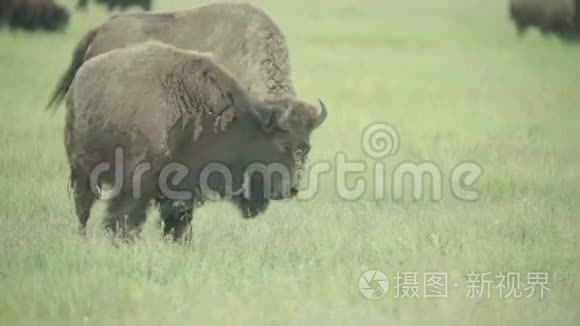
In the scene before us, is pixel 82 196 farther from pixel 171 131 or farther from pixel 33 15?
pixel 33 15

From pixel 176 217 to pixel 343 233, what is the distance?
1155mm

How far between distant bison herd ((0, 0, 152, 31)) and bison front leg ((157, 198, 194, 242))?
16515 mm

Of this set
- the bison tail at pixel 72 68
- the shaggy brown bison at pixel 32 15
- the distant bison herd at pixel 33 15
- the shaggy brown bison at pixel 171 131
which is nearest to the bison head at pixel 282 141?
the shaggy brown bison at pixel 171 131

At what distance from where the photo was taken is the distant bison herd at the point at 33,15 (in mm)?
23188

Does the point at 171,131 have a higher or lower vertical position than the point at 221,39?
lower

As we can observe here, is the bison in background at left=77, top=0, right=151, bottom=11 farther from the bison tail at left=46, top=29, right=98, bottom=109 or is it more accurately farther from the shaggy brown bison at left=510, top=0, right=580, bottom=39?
the bison tail at left=46, top=29, right=98, bottom=109

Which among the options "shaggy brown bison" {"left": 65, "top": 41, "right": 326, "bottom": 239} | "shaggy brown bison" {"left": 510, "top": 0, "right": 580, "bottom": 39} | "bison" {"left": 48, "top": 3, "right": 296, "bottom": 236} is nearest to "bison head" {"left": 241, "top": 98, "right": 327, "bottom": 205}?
"shaggy brown bison" {"left": 65, "top": 41, "right": 326, "bottom": 239}

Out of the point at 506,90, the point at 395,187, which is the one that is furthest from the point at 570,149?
the point at 506,90

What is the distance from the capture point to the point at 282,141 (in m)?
6.88

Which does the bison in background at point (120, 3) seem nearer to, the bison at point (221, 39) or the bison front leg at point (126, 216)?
the bison at point (221, 39)

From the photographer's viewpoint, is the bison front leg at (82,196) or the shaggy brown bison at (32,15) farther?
the shaggy brown bison at (32,15)

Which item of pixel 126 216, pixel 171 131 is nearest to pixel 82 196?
pixel 126 216

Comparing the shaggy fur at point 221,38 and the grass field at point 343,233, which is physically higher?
the shaggy fur at point 221,38

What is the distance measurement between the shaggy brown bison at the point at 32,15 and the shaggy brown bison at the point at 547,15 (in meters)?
10.4
